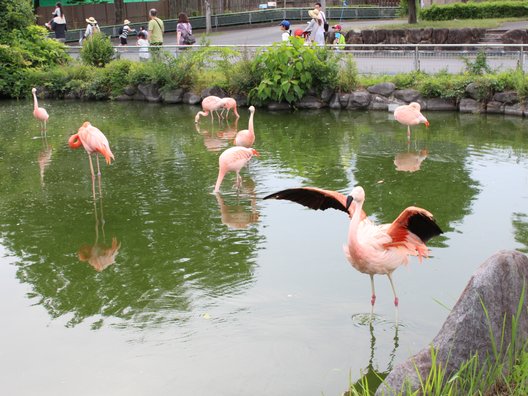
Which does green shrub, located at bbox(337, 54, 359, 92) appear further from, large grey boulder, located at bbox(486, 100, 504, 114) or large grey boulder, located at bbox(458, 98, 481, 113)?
large grey boulder, located at bbox(486, 100, 504, 114)

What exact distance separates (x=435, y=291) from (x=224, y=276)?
A: 5.99 feet

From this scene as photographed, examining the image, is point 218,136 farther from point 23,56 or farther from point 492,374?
point 492,374

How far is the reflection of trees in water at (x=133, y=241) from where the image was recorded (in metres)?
6.27

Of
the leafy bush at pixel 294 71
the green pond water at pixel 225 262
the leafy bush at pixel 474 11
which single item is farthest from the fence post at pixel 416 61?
the leafy bush at pixel 474 11

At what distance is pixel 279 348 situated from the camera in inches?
212

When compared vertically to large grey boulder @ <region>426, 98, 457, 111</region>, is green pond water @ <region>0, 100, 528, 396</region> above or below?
below

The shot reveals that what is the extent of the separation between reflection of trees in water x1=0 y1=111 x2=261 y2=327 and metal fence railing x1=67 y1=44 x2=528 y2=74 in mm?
6197

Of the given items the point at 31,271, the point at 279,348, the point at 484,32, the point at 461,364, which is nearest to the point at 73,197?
the point at 31,271

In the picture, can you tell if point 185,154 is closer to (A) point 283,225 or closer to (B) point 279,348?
(A) point 283,225

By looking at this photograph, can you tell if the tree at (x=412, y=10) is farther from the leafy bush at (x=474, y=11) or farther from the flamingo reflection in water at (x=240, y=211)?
the flamingo reflection in water at (x=240, y=211)

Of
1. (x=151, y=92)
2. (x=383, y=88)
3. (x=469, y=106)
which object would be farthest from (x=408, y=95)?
(x=151, y=92)

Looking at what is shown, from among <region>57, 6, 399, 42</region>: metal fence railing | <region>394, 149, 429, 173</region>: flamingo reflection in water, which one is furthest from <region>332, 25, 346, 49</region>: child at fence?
<region>57, 6, 399, 42</region>: metal fence railing

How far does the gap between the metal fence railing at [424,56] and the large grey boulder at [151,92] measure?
228 centimetres

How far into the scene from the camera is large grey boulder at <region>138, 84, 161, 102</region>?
18.1 m
